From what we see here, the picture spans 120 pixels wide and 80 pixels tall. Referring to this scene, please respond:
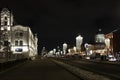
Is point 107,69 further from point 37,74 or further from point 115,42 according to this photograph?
point 115,42

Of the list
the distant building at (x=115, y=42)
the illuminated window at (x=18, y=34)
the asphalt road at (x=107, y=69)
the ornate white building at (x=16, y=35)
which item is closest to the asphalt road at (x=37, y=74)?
the asphalt road at (x=107, y=69)

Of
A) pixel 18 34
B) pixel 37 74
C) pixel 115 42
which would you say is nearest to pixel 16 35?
pixel 18 34

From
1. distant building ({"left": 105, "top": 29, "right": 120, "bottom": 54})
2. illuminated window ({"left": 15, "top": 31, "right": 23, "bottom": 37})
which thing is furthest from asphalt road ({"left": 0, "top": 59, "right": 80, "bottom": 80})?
illuminated window ({"left": 15, "top": 31, "right": 23, "bottom": 37})

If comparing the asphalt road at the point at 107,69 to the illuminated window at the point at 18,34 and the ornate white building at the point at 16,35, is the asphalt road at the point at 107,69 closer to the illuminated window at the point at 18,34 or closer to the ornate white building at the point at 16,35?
the ornate white building at the point at 16,35

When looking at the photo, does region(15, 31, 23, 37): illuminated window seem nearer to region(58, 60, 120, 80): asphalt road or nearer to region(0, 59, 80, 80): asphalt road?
region(58, 60, 120, 80): asphalt road

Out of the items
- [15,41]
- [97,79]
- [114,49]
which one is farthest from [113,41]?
[97,79]

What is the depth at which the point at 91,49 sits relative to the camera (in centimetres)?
19975

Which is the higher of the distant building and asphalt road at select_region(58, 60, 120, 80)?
the distant building

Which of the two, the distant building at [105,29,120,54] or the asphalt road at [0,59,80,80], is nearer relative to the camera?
the asphalt road at [0,59,80,80]

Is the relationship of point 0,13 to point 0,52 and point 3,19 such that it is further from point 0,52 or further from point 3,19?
point 0,52

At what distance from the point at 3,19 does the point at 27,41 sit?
738 inches

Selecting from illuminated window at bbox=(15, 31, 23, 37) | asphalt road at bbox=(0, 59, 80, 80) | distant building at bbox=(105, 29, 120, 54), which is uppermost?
illuminated window at bbox=(15, 31, 23, 37)

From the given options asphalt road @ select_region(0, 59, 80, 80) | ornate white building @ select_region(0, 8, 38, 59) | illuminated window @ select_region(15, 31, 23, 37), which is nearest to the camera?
asphalt road @ select_region(0, 59, 80, 80)

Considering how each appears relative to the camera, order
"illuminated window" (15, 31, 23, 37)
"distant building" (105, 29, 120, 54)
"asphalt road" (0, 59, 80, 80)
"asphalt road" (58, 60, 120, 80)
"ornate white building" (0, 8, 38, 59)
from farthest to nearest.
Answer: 1. "illuminated window" (15, 31, 23, 37)
2. "ornate white building" (0, 8, 38, 59)
3. "distant building" (105, 29, 120, 54)
4. "asphalt road" (58, 60, 120, 80)
5. "asphalt road" (0, 59, 80, 80)
